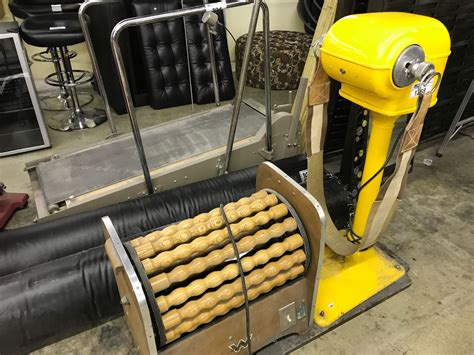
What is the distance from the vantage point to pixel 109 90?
3340 millimetres

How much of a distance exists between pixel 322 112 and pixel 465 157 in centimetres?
177

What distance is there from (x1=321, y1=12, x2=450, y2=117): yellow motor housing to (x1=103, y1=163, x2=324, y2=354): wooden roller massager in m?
0.40

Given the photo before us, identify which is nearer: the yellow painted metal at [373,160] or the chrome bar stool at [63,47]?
the yellow painted metal at [373,160]

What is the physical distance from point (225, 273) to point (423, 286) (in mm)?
1071

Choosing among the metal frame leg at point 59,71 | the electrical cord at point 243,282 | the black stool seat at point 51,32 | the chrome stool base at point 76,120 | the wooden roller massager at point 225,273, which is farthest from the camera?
the chrome stool base at point 76,120

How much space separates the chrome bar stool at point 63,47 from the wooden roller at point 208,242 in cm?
216

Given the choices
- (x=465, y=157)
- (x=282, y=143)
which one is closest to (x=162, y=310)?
(x=282, y=143)

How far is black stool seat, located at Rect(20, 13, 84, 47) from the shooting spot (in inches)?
104

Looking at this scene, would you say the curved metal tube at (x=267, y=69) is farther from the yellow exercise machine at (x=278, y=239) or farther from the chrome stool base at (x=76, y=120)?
the chrome stool base at (x=76, y=120)

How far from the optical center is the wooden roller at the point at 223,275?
1128mm

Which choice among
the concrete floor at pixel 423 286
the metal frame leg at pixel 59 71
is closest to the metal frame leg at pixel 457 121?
the concrete floor at pixel 423 286

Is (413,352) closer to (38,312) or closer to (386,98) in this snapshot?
(386,98)

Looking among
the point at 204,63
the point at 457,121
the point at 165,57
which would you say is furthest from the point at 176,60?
the point at 457,121

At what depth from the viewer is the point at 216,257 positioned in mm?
1215
